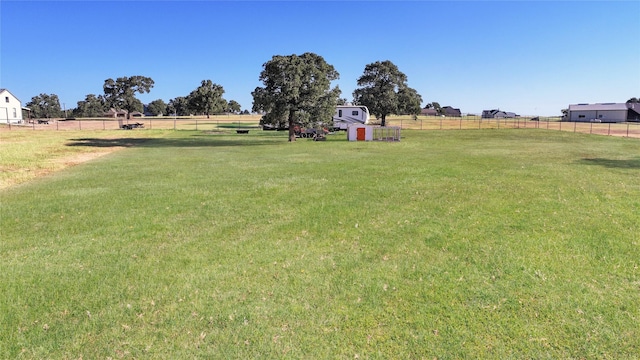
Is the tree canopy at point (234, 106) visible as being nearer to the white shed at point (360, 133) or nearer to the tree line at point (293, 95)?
the tree line at point (293, 95)

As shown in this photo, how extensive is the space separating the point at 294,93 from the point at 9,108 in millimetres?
66376

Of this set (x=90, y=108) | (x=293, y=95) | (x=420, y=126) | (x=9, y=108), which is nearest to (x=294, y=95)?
(x=293, y=95)

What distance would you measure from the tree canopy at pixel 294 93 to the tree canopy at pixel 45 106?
127 metres

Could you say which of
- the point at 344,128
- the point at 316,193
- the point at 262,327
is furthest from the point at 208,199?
the point at 344,128

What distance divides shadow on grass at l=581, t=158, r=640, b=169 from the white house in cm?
8216

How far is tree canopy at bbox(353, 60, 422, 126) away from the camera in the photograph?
186 feet

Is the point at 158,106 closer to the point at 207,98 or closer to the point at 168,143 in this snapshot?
the point at 207,98

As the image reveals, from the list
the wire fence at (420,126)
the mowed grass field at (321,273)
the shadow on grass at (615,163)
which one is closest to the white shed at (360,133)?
the wire fence at (420,126)

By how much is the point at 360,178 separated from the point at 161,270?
888 cm

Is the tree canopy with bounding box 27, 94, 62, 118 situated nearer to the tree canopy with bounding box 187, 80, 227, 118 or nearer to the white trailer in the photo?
the tree canopy with bounding box 187, 80, 227, 118

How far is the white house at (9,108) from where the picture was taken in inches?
2505

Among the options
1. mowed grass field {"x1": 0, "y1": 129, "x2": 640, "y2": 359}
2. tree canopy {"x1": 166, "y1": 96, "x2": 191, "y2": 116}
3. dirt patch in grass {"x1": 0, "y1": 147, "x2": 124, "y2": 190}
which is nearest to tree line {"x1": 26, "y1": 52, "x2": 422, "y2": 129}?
dirt patch in grass {"x1": 0, "y1": 147, "x2": 124, "y2": 190}

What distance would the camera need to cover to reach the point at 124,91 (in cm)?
10656

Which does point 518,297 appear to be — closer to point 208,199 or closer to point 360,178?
point 208,199
